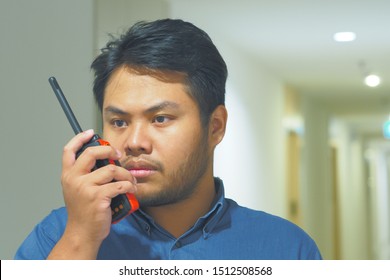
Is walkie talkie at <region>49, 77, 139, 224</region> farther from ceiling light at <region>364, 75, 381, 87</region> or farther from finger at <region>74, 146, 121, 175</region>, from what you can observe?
ceiling light at <region>364, 75, 381, 87</region>

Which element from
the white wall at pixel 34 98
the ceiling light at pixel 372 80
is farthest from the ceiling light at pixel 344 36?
the white wall at pixel 34 98

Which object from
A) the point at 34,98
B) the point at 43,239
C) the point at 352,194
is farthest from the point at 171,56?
the point at 352,194

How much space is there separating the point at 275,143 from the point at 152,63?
5.41 metres

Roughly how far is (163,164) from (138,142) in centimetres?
5

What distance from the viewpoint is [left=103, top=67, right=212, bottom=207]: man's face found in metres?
0.94

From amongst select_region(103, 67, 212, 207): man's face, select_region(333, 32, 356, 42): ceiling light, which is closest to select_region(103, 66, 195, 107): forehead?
select_region(103, 67, 212, 207): man's face

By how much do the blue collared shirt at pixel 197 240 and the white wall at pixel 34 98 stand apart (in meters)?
1.19

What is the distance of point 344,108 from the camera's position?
9672mm

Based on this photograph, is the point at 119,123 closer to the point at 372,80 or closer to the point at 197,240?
the point at 197,240

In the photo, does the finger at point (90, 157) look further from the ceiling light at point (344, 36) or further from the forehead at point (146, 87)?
the ceiling light at point (344, 36)

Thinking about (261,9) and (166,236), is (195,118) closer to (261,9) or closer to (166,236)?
(166,236)

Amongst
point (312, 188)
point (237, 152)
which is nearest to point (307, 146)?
point (312, 188)

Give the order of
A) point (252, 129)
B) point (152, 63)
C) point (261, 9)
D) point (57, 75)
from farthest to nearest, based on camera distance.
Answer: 1. point (252, 129)
2. point (261, 9)
3. point (57, 75)
4. point (152, 63)

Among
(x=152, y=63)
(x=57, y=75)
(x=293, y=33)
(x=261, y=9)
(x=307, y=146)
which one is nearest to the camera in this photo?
(x=152, y=63)
